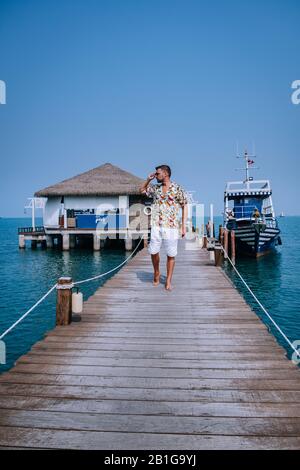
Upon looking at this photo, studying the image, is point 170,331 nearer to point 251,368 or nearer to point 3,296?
point 251,368

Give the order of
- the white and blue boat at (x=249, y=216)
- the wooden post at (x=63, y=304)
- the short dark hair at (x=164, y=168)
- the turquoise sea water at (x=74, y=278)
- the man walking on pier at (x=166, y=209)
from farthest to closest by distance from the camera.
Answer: the white and blue boat at (x=249, y=216) < the turquoise sea water at (x=74, y=278) < the man walking on pier at (x=166, y=209) < the short dark hair at (x=164, y=168) < the wooden post at (x=63, y=304)

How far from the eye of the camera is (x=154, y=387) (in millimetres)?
3004

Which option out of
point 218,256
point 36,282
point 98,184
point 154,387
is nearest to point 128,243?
point 98,184

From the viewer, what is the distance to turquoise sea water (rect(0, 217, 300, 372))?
1015 centimetres

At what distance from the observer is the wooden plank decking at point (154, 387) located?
2.33 metres

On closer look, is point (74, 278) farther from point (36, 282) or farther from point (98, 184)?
point (98, 184)

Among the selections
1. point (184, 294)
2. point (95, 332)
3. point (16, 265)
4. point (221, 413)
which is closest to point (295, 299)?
point (184, 294)

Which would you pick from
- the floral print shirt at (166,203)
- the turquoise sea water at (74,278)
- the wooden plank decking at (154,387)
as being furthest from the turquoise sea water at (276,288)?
the wooden plank decking at (154,387)

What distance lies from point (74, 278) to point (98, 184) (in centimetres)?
1397

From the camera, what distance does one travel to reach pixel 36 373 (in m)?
3.27

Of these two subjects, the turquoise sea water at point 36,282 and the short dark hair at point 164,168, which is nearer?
the short dark hair at point 164,168

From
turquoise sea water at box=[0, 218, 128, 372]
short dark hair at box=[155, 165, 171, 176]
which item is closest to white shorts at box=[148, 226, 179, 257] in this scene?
short dark hair at box=[155, 165, 171, 176]

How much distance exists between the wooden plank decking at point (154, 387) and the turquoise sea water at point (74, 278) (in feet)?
15.1

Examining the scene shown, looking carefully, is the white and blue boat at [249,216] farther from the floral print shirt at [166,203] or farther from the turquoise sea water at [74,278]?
the floral print shirt at [166,203]
